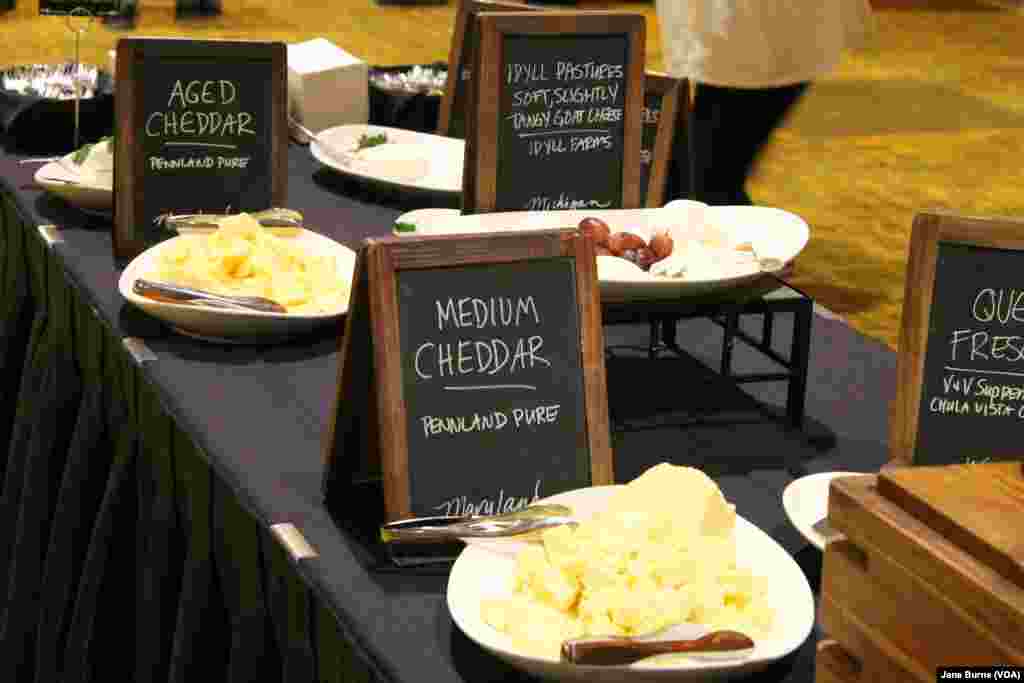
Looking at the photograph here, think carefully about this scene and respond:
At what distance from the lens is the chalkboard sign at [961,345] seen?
1.29 metres

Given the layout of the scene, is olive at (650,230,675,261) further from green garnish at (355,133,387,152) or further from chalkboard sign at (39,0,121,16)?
chalkboard sign at (39,0,121,16)

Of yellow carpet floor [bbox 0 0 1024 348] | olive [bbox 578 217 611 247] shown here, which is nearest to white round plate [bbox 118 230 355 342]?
olive [bbox 578 217 611 247]

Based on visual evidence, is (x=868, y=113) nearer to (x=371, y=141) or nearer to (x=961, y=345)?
(x=371, y=141)

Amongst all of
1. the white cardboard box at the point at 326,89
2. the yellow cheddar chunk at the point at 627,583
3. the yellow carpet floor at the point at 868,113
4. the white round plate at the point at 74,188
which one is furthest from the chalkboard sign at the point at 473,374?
the yellow carpet floor at the point at 868,113

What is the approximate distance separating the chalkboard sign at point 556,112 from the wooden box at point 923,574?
1170mm

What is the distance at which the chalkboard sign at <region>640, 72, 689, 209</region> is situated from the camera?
2096mm

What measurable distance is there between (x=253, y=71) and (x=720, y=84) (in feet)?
5.95

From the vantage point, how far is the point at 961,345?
1.31 m

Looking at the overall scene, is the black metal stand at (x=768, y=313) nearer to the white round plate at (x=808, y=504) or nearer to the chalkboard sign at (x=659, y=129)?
the white round plate at (x=808, y=504)

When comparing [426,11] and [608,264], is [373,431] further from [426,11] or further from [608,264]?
[426,11]

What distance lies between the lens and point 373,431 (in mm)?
1300

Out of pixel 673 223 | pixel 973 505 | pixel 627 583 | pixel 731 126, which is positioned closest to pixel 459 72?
pixel 673 223

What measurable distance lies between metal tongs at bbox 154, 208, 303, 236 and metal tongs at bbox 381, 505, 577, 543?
0.77 m

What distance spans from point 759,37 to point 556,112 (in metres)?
1.65
